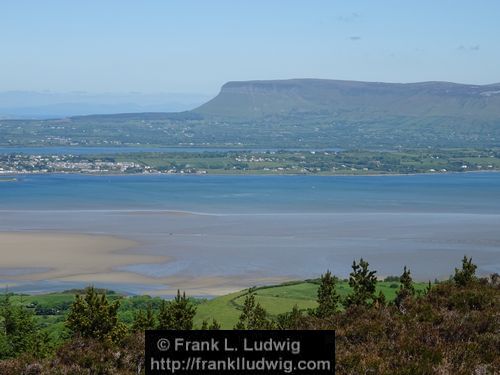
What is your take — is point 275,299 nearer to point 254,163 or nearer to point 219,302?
point 219,302

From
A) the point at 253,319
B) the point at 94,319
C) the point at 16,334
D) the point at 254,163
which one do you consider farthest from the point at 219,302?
the point at 254,163

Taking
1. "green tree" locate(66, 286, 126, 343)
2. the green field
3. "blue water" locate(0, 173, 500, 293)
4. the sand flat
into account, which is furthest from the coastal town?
"green tree" locate(66, 286, 126, 343)

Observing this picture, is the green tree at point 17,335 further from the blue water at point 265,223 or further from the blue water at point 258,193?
the blue water at point 258,193

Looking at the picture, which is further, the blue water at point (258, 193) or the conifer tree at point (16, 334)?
the blue water at point (258, 193)

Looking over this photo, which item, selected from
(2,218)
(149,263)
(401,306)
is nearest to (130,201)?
(2,218)

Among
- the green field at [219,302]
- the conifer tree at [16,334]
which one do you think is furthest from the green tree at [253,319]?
the conifer tree at [16,334]

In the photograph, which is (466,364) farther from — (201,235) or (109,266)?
(201,235)

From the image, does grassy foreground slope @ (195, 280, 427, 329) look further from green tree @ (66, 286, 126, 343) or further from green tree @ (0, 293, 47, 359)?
green tree @ (66, 286, 126, 343)
